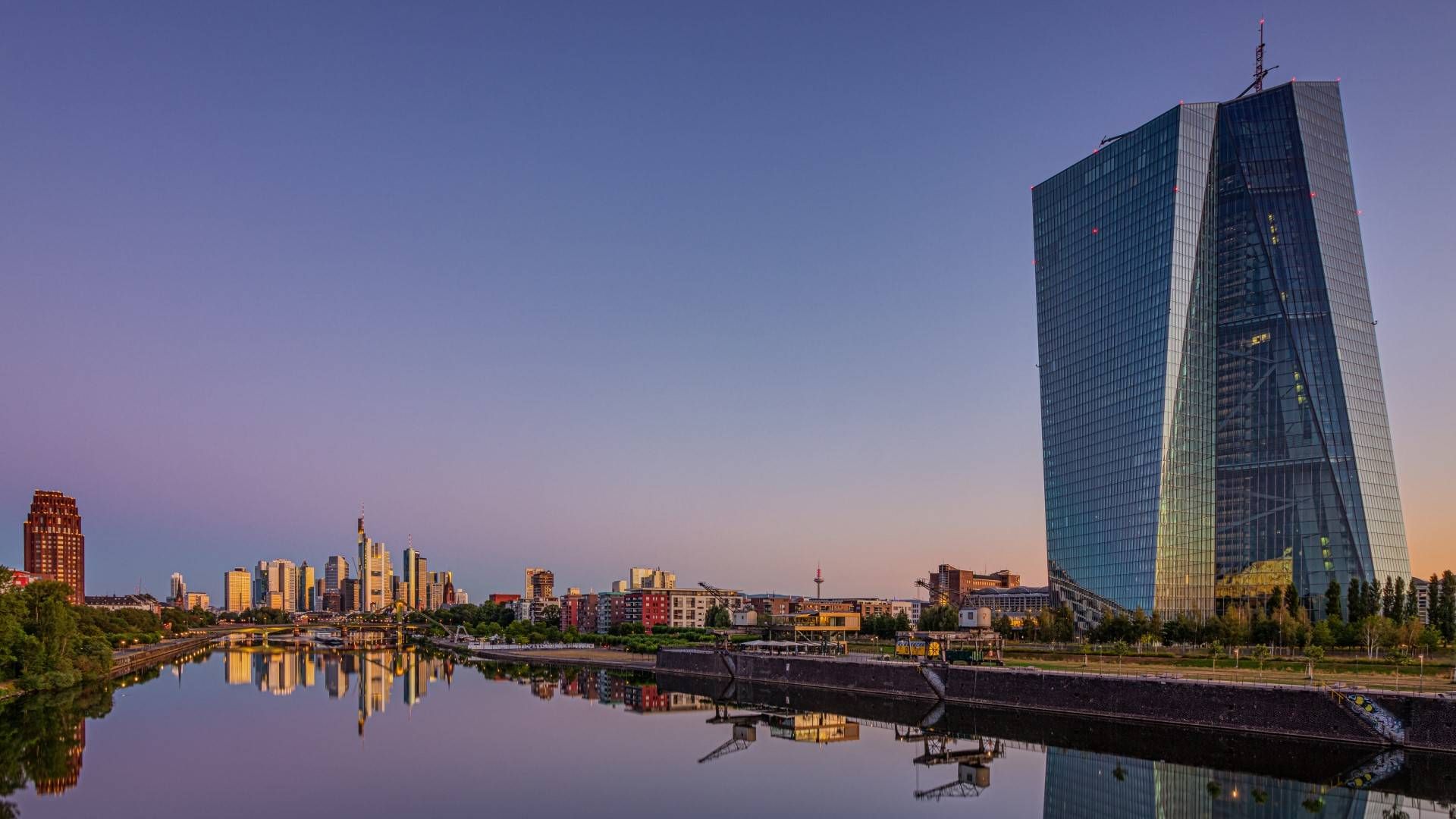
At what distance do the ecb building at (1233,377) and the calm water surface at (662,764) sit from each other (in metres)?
62.9

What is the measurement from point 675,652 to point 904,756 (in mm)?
75018

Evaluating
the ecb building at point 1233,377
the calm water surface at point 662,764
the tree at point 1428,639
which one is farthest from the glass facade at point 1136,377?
the calm water surface at point 662,764

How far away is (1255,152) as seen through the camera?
5438 inches

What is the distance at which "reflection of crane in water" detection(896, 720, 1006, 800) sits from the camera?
55344 millimetres

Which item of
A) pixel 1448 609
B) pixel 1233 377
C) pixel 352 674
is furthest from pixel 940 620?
pixel 352 674

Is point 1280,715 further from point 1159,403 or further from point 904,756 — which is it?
point 1159,403

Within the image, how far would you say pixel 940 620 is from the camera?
147500 millimetres

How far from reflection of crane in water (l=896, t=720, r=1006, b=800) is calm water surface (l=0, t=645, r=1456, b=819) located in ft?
0.73

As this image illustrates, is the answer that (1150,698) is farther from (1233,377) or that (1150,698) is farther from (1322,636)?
(1233,377)

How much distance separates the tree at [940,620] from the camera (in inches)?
5728

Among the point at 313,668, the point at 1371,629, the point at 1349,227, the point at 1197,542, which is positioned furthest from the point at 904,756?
the point at 313,668

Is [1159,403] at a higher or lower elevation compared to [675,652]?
higher

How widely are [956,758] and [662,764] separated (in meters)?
18.2

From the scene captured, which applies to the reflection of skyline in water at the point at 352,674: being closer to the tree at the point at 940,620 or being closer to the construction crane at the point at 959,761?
the construction crane at the point at 959,761
